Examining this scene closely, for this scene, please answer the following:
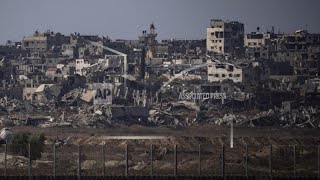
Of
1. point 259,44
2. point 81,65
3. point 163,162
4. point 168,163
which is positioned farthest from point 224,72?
point 168,163

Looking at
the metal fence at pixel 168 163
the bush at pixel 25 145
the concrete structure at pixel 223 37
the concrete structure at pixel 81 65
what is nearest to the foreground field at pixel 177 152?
the metal fence at pixel 168 163

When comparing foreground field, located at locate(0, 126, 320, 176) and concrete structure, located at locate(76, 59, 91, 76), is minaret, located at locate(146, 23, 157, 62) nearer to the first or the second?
concrete structure, located at locate(76, 59, 91, 76)

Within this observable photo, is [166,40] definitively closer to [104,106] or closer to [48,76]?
[48,76]

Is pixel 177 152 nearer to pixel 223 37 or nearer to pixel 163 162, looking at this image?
pixel 163 162

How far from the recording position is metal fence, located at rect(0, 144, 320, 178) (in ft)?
68.7

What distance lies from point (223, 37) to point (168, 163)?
35431mm

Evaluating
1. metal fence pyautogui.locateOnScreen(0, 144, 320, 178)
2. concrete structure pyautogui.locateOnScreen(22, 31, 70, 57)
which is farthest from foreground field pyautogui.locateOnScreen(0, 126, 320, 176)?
concrete structure pyautogui.locateOnScreen(22, 31, 70, 57)

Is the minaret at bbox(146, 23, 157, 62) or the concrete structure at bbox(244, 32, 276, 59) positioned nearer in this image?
the concrete structure at bbox(244, 32, 276, 59)

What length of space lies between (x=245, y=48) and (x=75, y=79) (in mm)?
13674

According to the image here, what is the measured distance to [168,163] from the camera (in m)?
24.0

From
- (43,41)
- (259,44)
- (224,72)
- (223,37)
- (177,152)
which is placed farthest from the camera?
(43,41)

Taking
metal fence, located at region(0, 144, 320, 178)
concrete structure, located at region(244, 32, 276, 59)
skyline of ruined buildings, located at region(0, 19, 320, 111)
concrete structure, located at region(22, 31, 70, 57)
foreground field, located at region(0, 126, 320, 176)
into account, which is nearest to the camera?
metal fence, located at region(0, 144, 320, 178)

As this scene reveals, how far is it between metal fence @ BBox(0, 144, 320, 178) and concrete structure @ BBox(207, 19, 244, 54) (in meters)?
30.8

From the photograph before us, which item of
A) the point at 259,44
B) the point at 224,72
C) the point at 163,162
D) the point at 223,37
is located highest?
the point at 223,37
